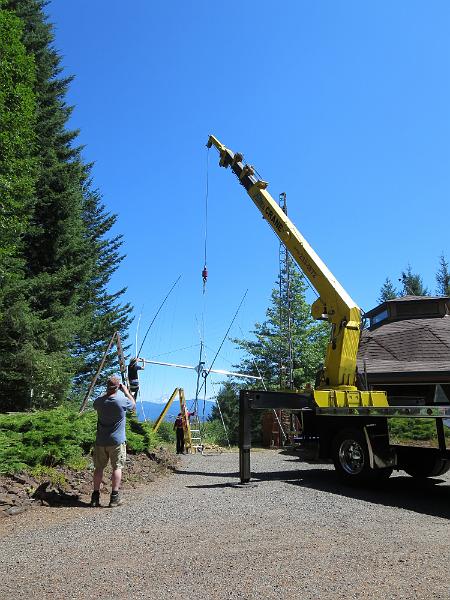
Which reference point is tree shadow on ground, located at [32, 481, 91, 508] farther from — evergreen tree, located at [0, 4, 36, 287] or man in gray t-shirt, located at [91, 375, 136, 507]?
evergreen tree, located at [0, 4, 36, 287]

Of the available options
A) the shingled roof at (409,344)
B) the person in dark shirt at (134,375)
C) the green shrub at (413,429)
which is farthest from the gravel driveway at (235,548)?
the shingled roof at (409,344)

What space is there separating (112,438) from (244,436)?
11.8ft

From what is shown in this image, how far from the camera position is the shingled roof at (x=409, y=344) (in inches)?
720

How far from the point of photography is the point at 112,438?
7.69 m

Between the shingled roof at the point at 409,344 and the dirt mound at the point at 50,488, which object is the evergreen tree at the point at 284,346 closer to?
the shingled roof at the point at 409,344

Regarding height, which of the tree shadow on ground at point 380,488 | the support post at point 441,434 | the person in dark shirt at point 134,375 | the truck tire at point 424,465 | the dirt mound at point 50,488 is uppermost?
the person in dark shirt at point 134,375

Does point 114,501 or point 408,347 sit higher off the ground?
point 408,347

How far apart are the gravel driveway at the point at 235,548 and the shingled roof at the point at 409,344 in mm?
9789

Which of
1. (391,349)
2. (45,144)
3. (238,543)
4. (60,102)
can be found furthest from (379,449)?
(60,102)

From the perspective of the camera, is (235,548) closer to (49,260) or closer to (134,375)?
(134,375)

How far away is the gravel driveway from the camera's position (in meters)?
4.17

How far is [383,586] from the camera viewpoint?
4.20m

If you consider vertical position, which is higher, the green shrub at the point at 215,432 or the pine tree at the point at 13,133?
the pine tree at the point at 13,133

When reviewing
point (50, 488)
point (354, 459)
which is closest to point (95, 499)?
point (50, 488)
